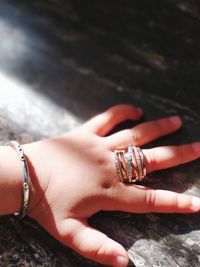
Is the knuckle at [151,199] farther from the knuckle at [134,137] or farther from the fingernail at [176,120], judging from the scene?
the fingernail at [176,120]

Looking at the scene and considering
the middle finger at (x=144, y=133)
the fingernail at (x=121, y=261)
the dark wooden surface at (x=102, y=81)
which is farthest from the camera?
the middle finger at (x=144, y=133)

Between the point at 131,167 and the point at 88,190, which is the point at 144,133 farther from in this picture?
the point at 88,190

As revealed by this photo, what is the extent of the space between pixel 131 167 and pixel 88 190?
5.2 inches

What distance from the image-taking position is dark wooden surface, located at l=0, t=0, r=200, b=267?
1043 mm

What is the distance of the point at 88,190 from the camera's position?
39.9 inches

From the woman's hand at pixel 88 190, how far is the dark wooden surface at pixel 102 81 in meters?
0.06

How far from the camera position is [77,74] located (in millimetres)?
1490

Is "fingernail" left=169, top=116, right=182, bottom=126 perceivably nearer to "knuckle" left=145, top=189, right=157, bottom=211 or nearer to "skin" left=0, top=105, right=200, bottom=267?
"skin" left=0, top=105, right=200, bottom=267

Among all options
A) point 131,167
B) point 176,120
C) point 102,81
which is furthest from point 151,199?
point 102,81

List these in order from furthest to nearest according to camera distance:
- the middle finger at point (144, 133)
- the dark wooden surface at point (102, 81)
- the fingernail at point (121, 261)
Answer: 1. the middle finger at point (144, 133)
2. the dark wooden surface at point (102, 81)
3. the fingernail at point (121, 261)

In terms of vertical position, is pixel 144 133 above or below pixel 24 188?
above

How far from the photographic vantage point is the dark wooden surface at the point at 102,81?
104 centimetres

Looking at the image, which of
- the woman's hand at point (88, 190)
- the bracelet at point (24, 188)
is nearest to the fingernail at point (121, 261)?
the woman's hand at point (88, 190)

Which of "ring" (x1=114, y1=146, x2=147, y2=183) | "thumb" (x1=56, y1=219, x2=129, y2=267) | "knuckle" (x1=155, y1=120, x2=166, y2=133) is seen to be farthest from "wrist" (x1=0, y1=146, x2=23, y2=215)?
"knuckle" (x1=155, y1=120, x2=166, y2=133)
